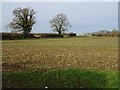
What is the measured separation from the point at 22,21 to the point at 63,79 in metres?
89.3

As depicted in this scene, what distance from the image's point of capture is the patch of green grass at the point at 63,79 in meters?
10.6

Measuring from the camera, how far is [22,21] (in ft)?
326

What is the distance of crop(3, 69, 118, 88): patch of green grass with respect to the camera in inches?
417

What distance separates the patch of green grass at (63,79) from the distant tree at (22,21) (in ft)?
282

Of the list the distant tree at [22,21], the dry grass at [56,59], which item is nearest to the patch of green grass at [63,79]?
the dry grass at [56,59]

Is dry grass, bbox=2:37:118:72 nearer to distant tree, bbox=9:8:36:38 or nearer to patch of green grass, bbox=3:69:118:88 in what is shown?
patch of green grass, bbox=3:69:118:88

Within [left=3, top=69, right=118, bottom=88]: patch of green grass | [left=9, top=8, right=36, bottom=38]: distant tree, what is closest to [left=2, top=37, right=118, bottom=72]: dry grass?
[left=3, top=69, right=118, bottom=88]: patch of green grass

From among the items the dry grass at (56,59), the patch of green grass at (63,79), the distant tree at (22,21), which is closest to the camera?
the patch of green grass at (63,79)

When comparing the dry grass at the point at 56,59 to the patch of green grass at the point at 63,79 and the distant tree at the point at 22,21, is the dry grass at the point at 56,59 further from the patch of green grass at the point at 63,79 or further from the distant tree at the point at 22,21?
the distant tree at the point at 22,21

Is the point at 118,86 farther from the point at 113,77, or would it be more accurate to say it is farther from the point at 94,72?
the point at 94,72

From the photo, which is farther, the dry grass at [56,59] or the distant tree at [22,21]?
the distant tree at [22,21]

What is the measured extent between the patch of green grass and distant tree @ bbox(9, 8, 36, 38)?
282 feet

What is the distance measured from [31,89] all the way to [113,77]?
317cm

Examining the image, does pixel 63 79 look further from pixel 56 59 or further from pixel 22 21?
pixel 22 21
